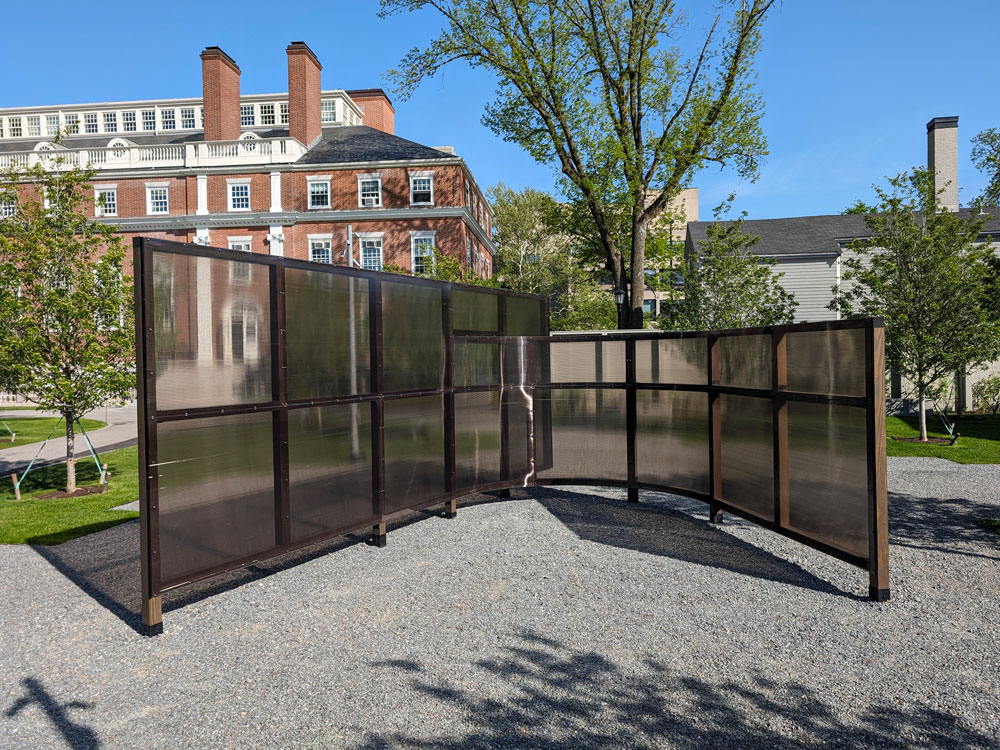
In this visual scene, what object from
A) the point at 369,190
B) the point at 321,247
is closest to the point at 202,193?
the point at 321,247

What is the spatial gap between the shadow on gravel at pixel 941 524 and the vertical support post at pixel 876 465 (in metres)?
2.35

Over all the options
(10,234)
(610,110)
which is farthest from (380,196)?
(10,234)

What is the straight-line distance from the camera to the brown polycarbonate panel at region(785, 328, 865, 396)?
6.46 m

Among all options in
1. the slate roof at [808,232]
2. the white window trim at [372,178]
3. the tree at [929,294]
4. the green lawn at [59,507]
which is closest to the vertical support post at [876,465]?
the green lawn at [59,507]

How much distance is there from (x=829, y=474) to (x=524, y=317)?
19.1 feet

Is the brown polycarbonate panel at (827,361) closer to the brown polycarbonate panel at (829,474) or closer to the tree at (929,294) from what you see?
the brown polycarbonate panel at (829,474)

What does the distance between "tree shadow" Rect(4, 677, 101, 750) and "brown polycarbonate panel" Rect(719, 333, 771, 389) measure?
7.23 meters

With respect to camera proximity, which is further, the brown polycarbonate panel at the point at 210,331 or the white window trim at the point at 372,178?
the white window trim at the point at 372,178

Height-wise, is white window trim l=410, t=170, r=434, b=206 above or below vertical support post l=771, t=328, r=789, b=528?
above

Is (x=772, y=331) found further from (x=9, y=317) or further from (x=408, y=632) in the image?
(x=9, y=317)

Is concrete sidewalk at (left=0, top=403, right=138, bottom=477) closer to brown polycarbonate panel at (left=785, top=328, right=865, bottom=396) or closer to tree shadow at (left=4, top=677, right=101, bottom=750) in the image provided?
tree shadow at (left=4, top=677, right=101, bottom=750)

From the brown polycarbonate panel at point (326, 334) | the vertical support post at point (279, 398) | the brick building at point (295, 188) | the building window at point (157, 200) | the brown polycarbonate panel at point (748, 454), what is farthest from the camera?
the building window at point (157, 200)

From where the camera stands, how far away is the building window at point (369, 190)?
126ft

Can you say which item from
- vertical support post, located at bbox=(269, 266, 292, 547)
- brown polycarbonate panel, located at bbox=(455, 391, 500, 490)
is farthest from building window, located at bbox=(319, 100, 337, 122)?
vertical support post, located at bbox=(269, 266, 292, 547)
